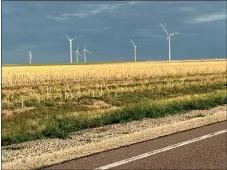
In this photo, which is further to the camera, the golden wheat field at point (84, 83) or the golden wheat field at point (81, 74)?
the golden wheat field at point (81, 74)

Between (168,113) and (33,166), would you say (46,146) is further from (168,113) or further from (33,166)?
(168,113)

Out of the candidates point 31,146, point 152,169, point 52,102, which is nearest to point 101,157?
point 152,169

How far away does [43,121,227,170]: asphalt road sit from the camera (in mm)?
6809

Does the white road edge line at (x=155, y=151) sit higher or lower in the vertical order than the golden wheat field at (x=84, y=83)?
higher

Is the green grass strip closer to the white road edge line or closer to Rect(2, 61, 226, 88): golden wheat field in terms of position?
the white road edge line

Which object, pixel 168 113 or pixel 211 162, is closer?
pixel 211 162

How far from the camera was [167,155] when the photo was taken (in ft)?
24.9

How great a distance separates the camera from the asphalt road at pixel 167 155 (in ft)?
22.3

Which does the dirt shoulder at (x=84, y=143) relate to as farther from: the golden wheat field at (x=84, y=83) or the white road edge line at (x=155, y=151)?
the golden wheat field at (x=84, y=83)

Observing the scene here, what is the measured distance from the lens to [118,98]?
26.5 m

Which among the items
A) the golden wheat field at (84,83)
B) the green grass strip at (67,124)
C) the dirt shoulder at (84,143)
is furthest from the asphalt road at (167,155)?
the golden wheat field at (84,83)

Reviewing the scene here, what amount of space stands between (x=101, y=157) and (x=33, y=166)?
1141 millimetres

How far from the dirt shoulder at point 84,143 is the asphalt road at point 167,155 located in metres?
0.37

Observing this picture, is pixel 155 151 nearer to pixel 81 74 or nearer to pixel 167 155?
pixel 167 155
